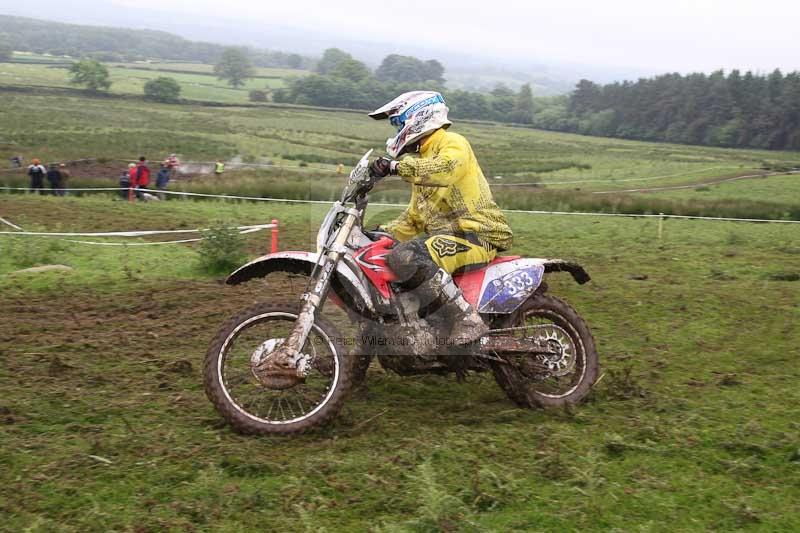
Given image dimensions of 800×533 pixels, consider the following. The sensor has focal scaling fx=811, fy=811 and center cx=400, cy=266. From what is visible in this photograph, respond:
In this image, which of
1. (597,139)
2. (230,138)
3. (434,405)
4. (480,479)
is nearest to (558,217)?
(434,405)

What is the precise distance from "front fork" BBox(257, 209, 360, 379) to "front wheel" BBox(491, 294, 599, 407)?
1.46 m

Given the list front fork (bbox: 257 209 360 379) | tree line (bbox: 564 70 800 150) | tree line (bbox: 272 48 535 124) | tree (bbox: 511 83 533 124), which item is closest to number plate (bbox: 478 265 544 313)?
front fork (bbox: 257 209 360 379)

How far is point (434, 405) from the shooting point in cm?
621

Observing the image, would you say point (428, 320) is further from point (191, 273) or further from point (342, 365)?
point (191, 273)

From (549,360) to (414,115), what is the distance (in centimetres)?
211

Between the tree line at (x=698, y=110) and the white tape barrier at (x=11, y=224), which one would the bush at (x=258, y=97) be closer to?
the tree line at (x=698, y=110)

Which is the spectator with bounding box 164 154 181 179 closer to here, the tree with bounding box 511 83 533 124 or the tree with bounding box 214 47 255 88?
the tree with bounding box 511 83 533 124

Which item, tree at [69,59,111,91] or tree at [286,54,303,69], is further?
tree at [286,54,303,69]

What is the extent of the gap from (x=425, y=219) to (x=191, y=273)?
6.66 m

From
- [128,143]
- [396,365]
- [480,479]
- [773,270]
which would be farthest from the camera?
[128,143]

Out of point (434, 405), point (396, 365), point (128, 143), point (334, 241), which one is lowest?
point (128, 143)

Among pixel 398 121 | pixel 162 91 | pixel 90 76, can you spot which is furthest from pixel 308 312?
pixel 90 76

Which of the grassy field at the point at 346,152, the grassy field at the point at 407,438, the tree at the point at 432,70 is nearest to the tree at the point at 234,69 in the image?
the tree at the point at 432,70

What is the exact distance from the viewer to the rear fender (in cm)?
600
